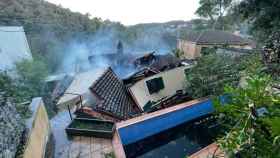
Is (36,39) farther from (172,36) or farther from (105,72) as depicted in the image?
(172,36)

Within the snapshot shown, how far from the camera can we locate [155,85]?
12898 mm

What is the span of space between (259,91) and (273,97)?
0.75ft

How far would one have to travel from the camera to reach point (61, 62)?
20953mm

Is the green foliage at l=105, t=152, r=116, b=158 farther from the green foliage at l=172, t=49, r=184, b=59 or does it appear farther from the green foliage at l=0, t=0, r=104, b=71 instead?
the green foliage at l=172, t=49, r=184, b=59

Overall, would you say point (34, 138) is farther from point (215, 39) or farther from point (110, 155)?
point (215, 39)

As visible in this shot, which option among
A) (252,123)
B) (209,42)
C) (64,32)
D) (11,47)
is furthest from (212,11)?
(252,123)

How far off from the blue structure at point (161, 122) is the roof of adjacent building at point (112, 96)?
1166 mm

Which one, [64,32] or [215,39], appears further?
[64,32]

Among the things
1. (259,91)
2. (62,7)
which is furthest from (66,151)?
(62,7)

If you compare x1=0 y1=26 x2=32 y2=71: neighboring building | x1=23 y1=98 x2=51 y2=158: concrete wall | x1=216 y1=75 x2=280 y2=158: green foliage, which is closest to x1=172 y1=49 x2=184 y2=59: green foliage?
x1=0 y1=26 x2=32 y2=71: neighboring building

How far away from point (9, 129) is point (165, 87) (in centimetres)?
1019

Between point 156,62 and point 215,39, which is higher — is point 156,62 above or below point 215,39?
below

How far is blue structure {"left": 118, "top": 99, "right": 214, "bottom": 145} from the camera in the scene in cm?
879

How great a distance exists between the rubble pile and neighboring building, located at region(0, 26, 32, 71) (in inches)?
367
